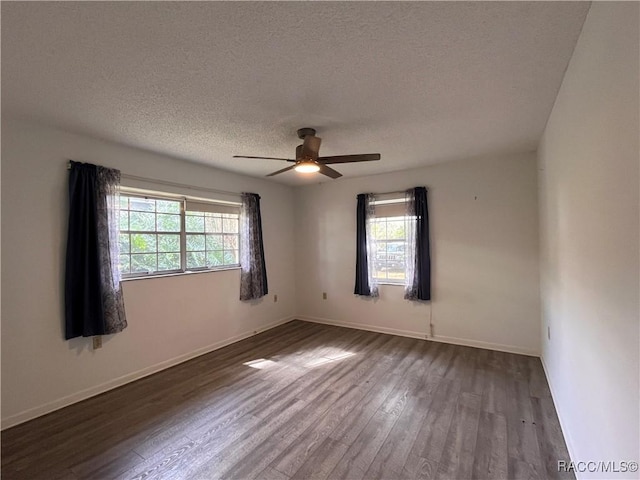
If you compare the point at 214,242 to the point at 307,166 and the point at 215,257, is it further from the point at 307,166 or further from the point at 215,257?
the point at 307,166

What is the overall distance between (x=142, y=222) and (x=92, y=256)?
0.67m

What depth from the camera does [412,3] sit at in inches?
49.9

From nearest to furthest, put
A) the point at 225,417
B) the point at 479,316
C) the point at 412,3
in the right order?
the point at 412,3
the point at 225,417
the point at 479,316

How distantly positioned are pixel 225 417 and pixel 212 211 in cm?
258

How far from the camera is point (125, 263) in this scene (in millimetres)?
3107

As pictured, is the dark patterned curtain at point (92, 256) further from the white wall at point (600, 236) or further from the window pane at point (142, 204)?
the white wall at point (600, 236)

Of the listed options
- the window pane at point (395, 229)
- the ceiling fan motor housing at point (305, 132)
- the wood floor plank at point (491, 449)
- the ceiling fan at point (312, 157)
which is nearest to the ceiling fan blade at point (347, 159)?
the ceiling fan at point (312, 157)

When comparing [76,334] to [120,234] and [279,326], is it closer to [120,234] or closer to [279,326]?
[120,234]

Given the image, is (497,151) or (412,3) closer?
(412,3)

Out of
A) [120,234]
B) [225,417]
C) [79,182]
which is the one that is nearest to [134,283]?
[120,234]

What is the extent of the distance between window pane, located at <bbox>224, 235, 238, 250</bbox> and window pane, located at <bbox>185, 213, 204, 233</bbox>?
1.41 ft

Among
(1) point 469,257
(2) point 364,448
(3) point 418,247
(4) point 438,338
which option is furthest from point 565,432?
(3) point 418,247

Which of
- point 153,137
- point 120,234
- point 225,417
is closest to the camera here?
point 225,417

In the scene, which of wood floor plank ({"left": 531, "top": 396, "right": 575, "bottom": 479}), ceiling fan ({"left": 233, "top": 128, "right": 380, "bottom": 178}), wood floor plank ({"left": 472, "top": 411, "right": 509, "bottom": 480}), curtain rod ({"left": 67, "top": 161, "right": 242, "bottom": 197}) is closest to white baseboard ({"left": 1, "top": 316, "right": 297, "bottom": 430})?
curtain rod ({"left": 67, "top": 161, "right": 242, "bottom": 197})
